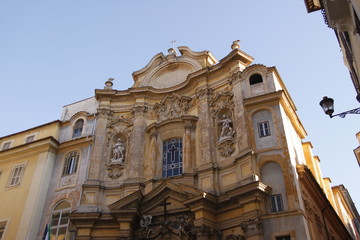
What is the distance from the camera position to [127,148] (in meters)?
18.6

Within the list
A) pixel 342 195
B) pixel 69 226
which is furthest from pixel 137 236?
pixel 342 195

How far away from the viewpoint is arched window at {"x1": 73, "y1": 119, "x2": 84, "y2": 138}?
20.0 meters

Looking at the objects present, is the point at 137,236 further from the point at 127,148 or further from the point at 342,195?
the point at 342,195

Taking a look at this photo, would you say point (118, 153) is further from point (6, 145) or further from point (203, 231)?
point (6, 145)

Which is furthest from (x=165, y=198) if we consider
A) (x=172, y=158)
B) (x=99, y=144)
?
(x=99, y=144)

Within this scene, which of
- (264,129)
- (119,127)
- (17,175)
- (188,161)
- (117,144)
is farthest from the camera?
(119,127)

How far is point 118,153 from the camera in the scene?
18281 millimetres

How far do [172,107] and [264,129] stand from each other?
566 centimetres

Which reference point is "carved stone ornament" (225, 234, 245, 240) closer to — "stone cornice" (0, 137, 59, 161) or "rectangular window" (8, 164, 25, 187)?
"stone cornice" (0, 137, 59, 161)

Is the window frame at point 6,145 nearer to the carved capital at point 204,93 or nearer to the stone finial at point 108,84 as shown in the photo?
the stone finial at point 108,84

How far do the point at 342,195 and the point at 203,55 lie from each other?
17448 mm

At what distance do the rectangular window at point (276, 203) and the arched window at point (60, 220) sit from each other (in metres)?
9.39

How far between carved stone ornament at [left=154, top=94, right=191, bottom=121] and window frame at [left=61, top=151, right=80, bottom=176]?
190 inches

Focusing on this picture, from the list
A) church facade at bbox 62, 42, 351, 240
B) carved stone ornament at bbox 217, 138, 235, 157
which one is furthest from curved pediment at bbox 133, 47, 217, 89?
carved stone ornament at bbox 217, 138, 235, 157
